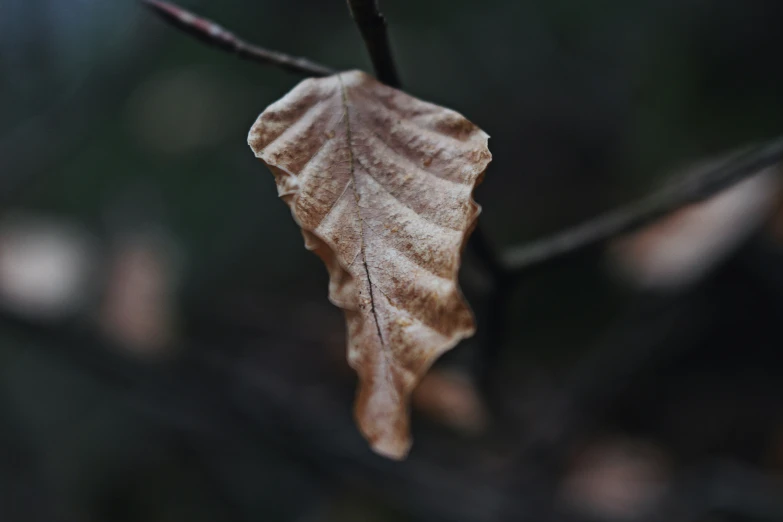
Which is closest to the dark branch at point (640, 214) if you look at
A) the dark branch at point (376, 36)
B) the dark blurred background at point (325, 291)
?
the dark branch at point (376, 36)

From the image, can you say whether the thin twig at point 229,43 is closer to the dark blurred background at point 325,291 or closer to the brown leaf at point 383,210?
the brown leaf at point 383,210

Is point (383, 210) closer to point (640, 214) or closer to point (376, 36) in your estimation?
point (376, 36)

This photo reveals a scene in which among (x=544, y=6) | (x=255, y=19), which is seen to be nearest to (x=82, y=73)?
(x=255, y=19)

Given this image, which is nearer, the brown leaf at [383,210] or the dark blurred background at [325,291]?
the brown leaf at [383,210]

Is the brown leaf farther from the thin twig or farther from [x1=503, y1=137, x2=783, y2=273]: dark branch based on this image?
[x1=503, y1=137, x2=783, y2=273]: dark branch

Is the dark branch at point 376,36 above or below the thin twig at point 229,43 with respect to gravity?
above

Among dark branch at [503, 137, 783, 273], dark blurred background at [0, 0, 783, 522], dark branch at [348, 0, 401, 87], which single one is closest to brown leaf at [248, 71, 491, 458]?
dark branch at [348, 0, 401, 87]

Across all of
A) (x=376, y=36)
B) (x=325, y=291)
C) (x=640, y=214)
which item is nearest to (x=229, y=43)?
(x=376, y=36)

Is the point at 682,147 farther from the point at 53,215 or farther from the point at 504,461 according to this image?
the point at 53,215
